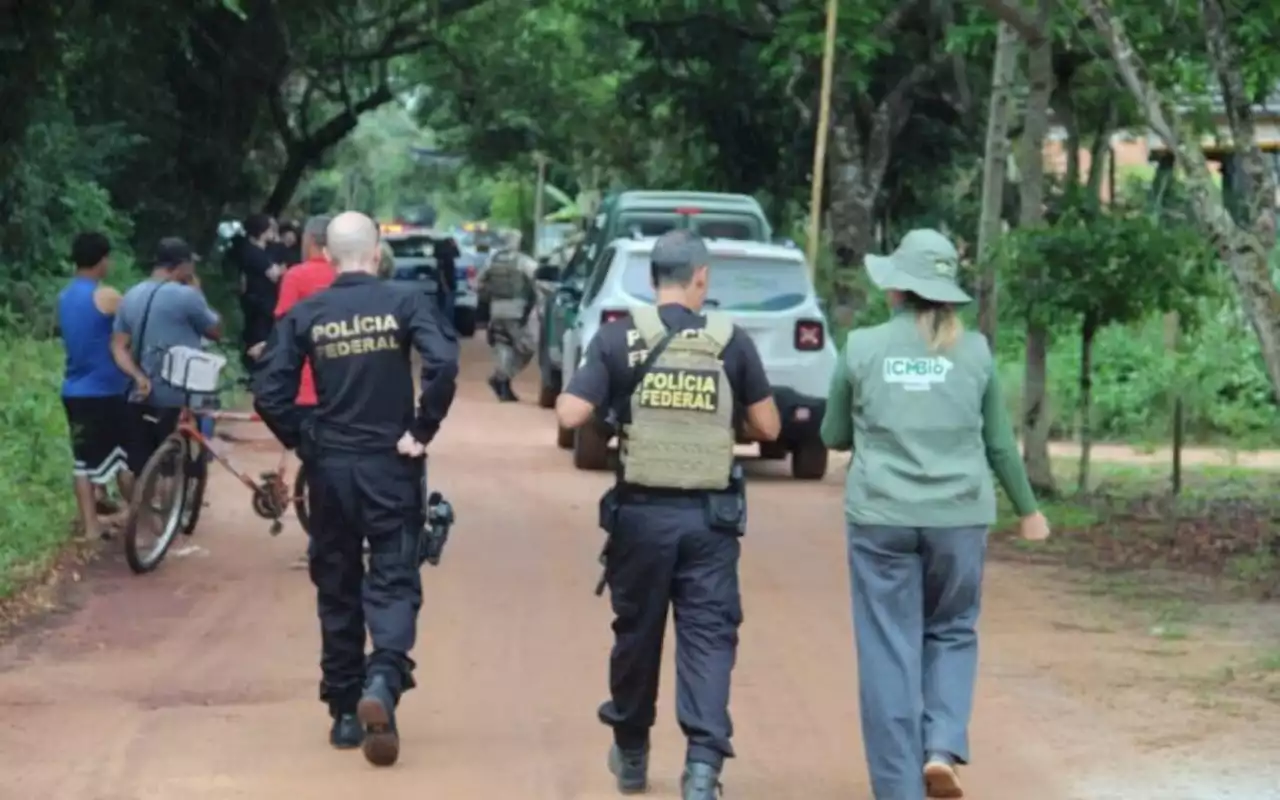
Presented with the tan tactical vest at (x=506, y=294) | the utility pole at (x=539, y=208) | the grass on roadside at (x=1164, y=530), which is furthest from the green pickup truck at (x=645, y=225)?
the utility pole at (x=539, y=208)

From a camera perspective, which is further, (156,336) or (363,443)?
(156,336)

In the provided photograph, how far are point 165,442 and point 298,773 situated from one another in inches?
198

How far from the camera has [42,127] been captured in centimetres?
2230

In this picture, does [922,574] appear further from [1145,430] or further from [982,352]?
[1145,430]

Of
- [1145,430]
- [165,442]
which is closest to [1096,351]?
[1145,430]

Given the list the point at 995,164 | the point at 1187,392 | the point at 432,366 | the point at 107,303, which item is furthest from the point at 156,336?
the point at 1187,392

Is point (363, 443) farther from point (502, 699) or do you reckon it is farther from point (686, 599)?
point (502, 699)

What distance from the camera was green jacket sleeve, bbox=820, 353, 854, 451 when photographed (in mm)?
7383

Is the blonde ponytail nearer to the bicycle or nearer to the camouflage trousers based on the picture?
the bicycle

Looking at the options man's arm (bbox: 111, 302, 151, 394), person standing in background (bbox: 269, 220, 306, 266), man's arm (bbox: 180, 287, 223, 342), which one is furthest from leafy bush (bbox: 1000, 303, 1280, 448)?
man's arm (bbox: 111, 302, 151, 394)

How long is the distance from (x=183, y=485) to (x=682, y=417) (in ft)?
20.0

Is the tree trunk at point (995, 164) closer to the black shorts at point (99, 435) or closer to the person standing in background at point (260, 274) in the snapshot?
the black shorts at point (99, 435)

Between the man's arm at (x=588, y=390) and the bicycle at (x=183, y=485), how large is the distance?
505 cm

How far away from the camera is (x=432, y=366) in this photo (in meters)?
8.06
